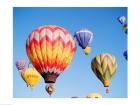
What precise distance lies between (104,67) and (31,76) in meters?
0.74

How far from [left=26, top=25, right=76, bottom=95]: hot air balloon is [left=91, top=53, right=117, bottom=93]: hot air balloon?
25cm

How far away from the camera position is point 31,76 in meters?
4.42

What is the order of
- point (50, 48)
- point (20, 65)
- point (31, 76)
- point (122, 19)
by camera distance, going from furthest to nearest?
1. point (31, 76)
2. point (50, 48)
3. point (20, 65)
4. point (122, 19)

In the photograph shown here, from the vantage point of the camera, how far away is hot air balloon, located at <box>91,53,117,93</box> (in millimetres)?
4281

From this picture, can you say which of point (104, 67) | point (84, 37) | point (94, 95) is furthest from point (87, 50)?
point (94, 95)

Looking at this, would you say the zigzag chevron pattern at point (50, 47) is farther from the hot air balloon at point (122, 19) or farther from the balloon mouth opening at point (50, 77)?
the hot air balloon at point (122, 19)

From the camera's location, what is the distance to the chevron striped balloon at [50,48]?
14.0ft

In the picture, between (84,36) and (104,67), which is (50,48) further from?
(104,67)

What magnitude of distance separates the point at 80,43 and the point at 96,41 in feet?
0.59

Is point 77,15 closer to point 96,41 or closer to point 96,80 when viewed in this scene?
point 96,41

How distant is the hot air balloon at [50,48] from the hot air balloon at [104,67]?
0.25 m

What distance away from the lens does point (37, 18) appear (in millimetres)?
4281
